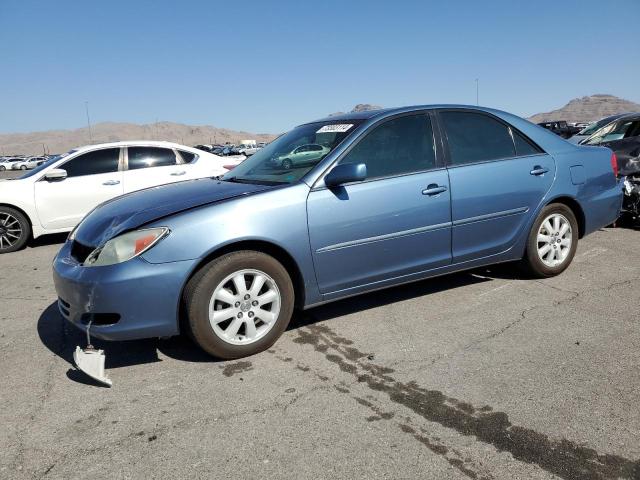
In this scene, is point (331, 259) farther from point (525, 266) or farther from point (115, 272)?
point (525, 266)

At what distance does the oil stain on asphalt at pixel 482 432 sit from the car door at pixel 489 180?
1513 millimetres

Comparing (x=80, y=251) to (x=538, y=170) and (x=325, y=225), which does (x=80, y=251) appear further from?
(x=538, y=170)

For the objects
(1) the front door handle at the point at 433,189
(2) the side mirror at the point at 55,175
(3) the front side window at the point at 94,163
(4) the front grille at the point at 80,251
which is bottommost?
(4) the front grille at the point at 80,251

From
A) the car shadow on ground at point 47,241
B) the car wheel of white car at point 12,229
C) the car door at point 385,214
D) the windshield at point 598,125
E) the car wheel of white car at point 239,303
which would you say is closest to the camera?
the car wheel of white car at point 239,303

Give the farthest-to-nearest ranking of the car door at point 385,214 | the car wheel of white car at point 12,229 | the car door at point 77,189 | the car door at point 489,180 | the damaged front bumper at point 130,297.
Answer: the car door at point 77,189, the car wheel of white car at point 12,229, the car door at point 489,180, the car door at point 385,214, the damaged front bumper at point 130,297

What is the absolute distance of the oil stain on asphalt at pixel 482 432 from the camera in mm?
2207

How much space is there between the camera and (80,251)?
3490 millimetres

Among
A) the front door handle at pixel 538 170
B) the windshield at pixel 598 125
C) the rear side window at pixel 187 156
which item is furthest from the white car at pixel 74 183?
the windshield at pixel 598 125

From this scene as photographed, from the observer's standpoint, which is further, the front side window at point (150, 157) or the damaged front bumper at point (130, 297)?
the front side window at point (150, 157)

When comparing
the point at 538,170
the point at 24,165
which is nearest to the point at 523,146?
the point at 538,170

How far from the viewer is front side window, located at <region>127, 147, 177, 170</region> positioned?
787cm

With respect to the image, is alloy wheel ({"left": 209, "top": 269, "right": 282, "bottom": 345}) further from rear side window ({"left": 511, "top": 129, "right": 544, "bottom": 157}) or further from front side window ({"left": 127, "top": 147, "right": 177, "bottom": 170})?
front side window ({"left": 127, "top": 147, "right": 177, "bottom": 170})

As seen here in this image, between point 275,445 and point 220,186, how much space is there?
2077 mm

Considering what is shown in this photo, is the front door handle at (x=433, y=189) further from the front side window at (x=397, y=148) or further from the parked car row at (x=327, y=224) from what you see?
the front side window at (x=397, y=148)
